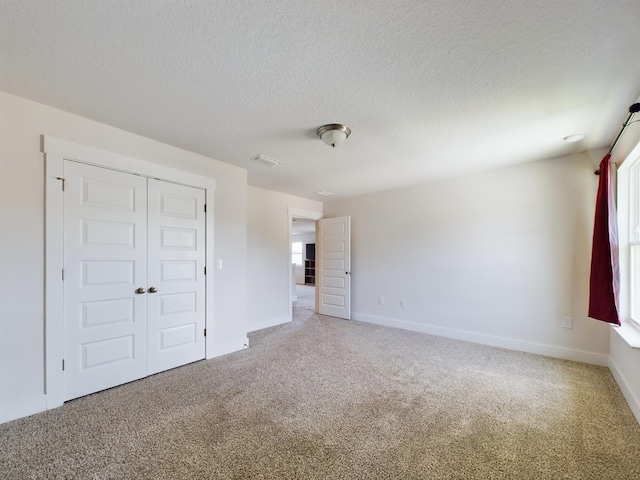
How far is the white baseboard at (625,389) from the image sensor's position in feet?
6.86

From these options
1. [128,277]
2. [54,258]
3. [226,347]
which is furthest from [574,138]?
[54,258]

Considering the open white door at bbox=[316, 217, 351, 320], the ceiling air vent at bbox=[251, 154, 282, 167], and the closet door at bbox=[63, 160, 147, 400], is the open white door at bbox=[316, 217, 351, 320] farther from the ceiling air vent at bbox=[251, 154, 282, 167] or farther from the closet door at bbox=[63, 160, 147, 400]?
the closet door at bbox=[63, 160, 147, 400]

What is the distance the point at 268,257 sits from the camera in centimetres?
501

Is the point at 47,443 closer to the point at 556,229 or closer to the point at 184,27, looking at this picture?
the point at 184,27

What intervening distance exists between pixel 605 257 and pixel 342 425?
2923 mm

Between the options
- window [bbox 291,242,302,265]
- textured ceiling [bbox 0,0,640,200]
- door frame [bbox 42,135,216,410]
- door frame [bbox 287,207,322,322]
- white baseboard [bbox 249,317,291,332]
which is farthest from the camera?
window [bbox 291,242,302,265]

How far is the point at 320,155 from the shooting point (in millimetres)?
3283

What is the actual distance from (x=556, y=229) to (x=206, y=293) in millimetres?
4328

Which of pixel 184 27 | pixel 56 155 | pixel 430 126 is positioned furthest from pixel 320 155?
pixel 56 155

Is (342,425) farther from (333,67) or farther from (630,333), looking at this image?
(630,333)

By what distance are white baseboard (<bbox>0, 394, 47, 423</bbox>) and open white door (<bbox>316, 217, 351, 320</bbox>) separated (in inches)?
164

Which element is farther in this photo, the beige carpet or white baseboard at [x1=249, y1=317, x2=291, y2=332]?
white baseboard at [x1=249, y1=317, x2=291, y2=332]

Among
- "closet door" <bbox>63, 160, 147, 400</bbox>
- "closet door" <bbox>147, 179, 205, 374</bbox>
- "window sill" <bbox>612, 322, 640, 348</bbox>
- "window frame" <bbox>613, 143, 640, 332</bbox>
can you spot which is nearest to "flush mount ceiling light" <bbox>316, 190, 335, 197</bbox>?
"closet door" <bbox>147, 179, 205, 374</bbox>

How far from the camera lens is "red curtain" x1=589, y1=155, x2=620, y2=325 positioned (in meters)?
2.61
